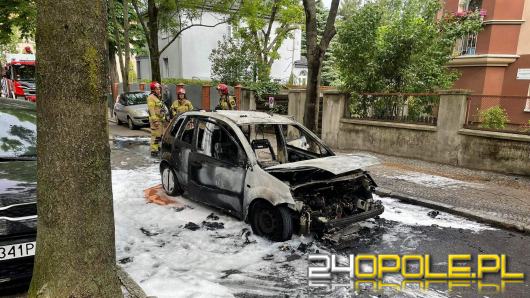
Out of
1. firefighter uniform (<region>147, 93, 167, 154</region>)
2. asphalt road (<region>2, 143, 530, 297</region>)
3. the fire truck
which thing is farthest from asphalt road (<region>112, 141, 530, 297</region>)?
the fire truck

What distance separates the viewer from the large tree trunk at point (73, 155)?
7.85ft

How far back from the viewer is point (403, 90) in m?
11.2

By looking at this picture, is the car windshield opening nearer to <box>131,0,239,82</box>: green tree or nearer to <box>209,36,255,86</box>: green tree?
<box>131,0,239,82</box>: green tree

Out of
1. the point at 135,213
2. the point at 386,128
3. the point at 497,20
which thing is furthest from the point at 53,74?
the point at 497,20

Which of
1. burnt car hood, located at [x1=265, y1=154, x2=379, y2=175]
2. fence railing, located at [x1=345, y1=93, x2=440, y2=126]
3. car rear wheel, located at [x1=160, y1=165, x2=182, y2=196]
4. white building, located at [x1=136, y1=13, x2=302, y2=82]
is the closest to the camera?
burnt car hood, located at [x1=265, y1=154, x2=379, y2=175]

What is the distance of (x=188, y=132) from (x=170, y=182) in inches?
41.5

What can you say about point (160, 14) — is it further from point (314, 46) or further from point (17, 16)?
point (314, 46)

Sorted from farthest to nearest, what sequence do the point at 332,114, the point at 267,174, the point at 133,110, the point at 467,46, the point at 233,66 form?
A: 1. the point at 233,66
2. the point at 133,110
3. the point at 467,46
4. the point at 332,114
5. the point at 267,174

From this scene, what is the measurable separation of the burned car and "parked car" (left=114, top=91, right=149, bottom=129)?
10.7 m

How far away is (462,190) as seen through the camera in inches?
299

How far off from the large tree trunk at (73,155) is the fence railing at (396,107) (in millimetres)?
8797

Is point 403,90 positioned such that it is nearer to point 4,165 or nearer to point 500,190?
point 500,190

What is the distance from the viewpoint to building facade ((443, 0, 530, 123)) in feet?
50.4

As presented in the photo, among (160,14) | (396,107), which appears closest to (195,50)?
(160,14)
